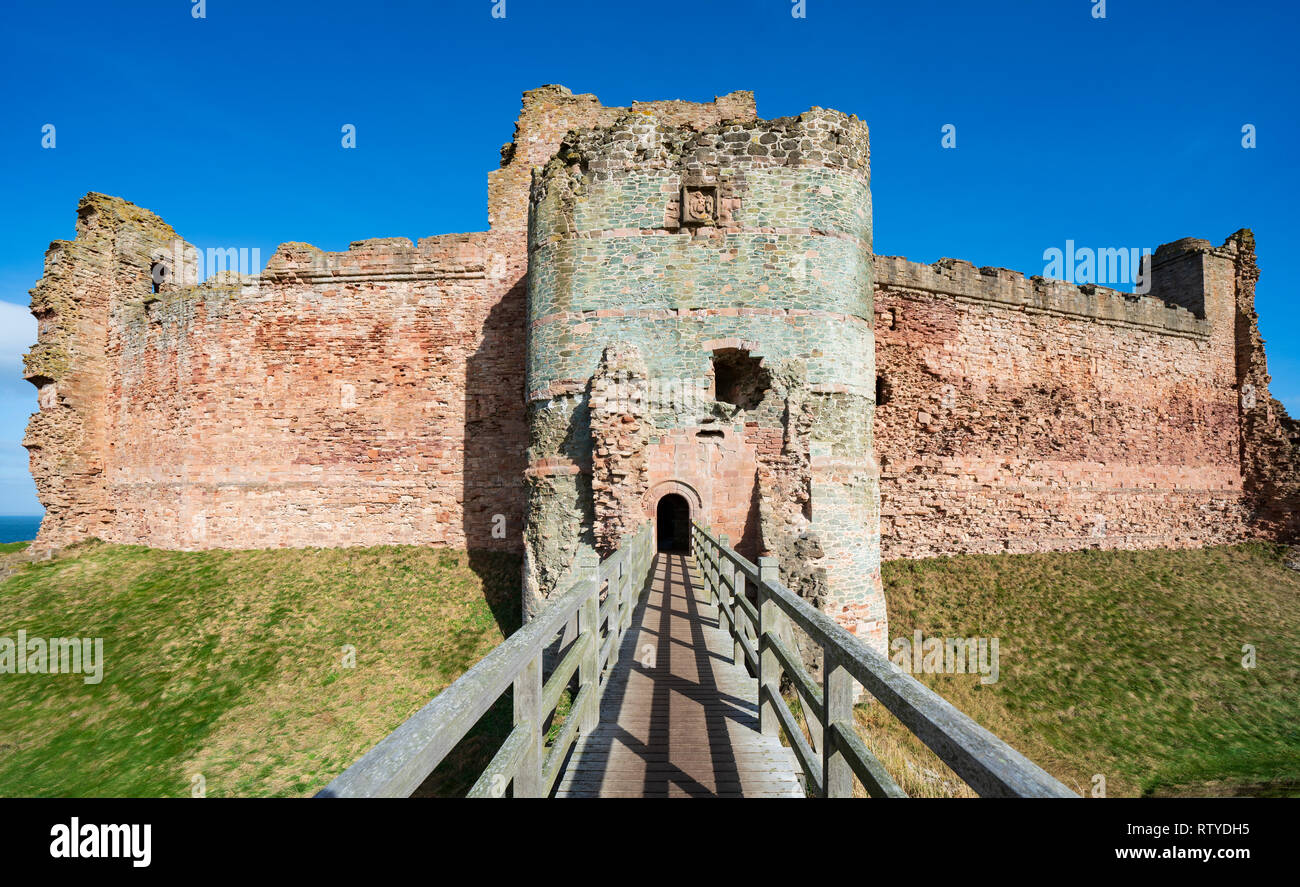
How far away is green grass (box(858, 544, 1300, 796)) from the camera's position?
1036 cm

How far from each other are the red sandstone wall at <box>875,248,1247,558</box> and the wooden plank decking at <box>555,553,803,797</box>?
11.4 m

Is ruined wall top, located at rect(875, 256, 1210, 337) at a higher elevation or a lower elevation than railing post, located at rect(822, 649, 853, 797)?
higher

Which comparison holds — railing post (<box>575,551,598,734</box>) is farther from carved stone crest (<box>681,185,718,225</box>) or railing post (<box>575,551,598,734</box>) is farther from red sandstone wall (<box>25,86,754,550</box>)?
red sandstone wall (<box>25,86,754,550</box>)

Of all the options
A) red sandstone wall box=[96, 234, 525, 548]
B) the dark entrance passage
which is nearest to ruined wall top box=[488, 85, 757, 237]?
red sandstone wall box=[96, 234, 525, 548]

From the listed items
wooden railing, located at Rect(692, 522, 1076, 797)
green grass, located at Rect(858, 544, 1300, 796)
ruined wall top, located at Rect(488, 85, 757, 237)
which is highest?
ruined wall top, located at Rect(488, 85, 757, 237)

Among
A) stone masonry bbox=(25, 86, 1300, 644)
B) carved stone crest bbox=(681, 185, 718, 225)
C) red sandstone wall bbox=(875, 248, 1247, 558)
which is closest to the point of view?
stone masonry bbox=(25, 86, 1300, 644)

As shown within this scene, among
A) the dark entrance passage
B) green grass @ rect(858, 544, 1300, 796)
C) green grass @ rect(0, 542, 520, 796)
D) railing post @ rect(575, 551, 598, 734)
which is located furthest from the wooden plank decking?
the dark entrance passage

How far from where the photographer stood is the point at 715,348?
37.8 feet

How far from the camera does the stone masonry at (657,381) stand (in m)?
11.5

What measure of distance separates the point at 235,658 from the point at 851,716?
1409cm

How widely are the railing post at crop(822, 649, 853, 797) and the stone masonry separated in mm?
8258

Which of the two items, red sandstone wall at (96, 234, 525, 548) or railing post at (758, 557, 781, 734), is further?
red sandstone wall at (96, 234, 525, 548)

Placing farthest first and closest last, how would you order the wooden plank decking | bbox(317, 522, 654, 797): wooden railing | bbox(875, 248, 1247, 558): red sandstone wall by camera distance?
1. bbox(875, 248, 1247, 558): red sandstone wall
2. the wooden plank decking
3. bbox(317, 522, 654, 797): wooden railing

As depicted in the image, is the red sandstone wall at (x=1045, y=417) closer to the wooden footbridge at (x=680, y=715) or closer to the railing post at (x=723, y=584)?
the railing post at (x=723, y=584)
